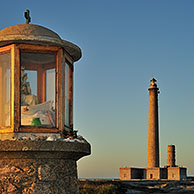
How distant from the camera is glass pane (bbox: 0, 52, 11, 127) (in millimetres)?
5371

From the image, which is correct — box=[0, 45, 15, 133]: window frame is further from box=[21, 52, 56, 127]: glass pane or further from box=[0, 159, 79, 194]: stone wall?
box=[0, 159, 79, 194]: stone wall

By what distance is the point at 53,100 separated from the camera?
18.2 ft

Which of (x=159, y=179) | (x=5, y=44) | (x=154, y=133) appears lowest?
(x=159, y=179)

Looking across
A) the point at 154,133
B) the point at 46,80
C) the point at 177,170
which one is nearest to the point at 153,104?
the point at 154,133

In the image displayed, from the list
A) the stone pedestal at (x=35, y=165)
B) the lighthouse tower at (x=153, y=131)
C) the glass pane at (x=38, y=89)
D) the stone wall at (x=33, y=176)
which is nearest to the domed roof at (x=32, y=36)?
the glass pane at (x=38, y=89)

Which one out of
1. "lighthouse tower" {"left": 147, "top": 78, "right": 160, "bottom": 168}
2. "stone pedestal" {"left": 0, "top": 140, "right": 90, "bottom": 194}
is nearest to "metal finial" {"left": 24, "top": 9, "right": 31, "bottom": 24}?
"stone pedestal" {"left": 0, "top": 140, "right": 90, "bottom": 194}

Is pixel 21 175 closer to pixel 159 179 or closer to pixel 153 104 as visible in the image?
pixel 159 179

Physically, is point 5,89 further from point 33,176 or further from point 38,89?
point 33,176

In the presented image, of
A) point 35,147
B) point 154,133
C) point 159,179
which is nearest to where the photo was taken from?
point 35,147

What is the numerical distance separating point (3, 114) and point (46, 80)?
740mm

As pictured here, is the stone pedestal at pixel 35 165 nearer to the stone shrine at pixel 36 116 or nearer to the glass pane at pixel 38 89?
the stone shrine at pixel 36 116

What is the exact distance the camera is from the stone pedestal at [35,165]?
16.7 ft

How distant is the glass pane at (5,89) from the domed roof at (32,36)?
0.77 feet

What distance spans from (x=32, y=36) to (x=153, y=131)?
57966 millimetres
